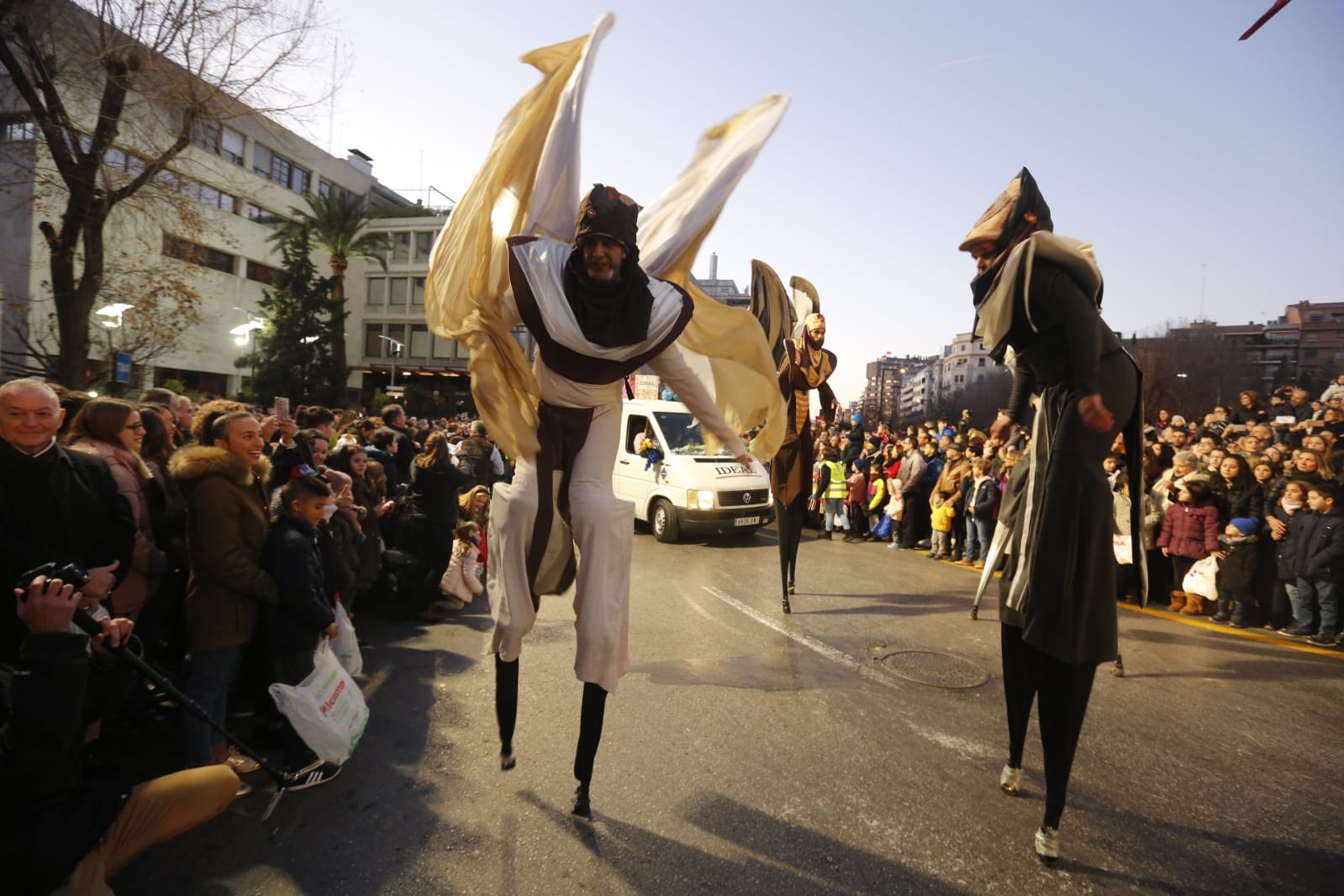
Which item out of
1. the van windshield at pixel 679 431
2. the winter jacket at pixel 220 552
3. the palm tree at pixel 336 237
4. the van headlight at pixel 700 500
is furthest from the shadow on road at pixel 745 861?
the palm tree at pixel 336 237

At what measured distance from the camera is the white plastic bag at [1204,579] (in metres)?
6.93

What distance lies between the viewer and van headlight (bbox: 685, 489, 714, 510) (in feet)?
32.9

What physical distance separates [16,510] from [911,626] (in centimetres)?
565

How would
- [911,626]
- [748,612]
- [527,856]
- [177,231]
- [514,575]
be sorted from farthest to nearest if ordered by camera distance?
[177,231]
[748,612]
[911,626]
[514,575]
[527,856]

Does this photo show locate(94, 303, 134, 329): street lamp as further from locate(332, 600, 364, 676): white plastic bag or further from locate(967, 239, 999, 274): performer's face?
locate(967, 239, 999, 274): performer's face

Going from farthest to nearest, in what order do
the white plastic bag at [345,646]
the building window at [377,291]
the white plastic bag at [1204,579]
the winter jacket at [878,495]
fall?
the building window at [377,291]
the winter jacket at [878,495]
the white plastic bag at [1204,579]
the white plastic bag at [345,646]

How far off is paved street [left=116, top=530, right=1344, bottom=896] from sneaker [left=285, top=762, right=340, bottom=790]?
0.16 ft

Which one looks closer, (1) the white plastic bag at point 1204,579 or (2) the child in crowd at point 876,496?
(1) the white plastic bag at point 1204,579

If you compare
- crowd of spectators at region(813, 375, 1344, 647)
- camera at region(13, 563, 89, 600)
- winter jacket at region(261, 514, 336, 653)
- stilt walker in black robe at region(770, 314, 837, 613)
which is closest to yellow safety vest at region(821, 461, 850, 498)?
crowd of spectators at region(813, 375, 1344, 647)

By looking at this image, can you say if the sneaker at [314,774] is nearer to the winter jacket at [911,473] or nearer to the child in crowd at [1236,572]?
the child in crowd at [1236,572]

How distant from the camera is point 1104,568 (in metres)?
2.79

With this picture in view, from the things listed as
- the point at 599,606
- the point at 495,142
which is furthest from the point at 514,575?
the point at 495,142

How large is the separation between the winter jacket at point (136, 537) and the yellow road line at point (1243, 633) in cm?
627

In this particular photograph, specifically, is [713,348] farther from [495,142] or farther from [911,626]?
[911,626]
